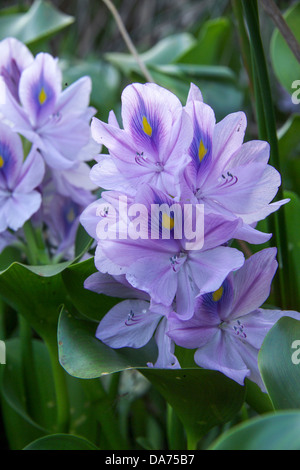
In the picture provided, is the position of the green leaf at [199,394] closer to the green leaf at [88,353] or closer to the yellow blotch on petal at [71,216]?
the green leaf at [88,353]

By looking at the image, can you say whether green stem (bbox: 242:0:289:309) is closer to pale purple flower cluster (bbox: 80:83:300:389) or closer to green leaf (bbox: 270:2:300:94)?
pale purple flower cluster (bbox: 80:83:300:389)

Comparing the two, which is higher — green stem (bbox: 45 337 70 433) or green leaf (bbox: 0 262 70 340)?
green leaf (bbox: 0 262 70 340)

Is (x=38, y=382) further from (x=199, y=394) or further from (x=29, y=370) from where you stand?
(x=199, y=394)

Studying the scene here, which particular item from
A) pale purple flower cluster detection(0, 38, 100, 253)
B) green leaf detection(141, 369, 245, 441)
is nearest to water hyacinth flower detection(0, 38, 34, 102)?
pale purple flower cluster detection(0, 38, 100, 253)

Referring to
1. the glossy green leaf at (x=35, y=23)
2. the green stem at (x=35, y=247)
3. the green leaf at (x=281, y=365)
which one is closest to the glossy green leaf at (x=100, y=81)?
the glossy green leaf at (x=35, y=23)

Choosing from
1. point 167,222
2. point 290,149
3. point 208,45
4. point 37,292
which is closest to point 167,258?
point 167,222

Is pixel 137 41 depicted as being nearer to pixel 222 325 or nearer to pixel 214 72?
pixel 214 72

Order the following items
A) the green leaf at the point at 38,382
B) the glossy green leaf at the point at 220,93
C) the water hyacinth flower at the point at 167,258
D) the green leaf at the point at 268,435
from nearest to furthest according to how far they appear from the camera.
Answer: the green leaf at the point at 268,435, the water hyacinth flower at the point at 167,258, the green leaf at the point at 38,382, the glossy green leaf at the point at 220,93
